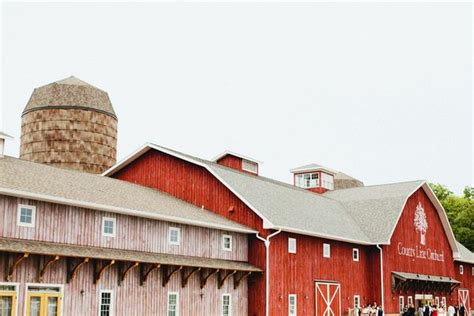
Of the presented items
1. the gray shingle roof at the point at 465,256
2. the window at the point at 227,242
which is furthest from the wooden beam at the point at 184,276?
the gray shingle roof at the point at 465,256

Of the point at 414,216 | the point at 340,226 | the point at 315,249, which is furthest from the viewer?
the point at 414,216

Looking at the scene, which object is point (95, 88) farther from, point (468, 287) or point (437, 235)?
point (468, 287)

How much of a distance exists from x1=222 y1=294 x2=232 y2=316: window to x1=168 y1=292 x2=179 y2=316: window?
3.03m

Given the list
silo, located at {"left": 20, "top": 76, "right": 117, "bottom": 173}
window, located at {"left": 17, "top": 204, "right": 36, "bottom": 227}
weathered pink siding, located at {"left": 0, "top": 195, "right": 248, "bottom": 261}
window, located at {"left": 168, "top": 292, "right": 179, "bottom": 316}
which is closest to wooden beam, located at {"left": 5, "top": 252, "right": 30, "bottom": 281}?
weathered pink siding, located at {"left": 0, "top": 195, "right": 248, "bottom": 261}

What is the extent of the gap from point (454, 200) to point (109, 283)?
2195 inches

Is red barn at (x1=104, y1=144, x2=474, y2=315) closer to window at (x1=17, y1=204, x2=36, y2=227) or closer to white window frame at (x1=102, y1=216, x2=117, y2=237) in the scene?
white window frame at (x1=102, y1=216, x2=117, y2=237)

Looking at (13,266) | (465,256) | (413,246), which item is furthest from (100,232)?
(465,256)

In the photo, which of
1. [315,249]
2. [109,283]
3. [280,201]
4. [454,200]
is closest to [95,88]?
[280,201]

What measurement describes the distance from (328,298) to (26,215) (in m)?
18.0

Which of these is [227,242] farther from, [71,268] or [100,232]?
[71,268]

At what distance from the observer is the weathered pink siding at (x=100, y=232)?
68.5ft

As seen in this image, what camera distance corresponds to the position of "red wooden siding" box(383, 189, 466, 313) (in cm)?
3838

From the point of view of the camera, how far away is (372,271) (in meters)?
38.2

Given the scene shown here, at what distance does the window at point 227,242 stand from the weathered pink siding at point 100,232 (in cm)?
18
